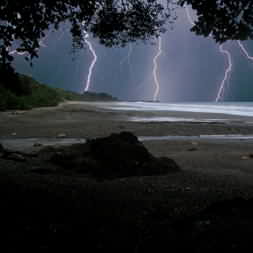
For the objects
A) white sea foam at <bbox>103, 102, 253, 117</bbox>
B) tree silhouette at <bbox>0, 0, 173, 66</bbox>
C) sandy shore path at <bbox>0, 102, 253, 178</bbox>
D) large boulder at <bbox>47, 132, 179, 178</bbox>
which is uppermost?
tree silhouette at <bbox>0, 0, 173, 66</bbox>

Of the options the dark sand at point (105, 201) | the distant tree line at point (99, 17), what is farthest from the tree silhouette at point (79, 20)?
the dark sand at point (105, 201)

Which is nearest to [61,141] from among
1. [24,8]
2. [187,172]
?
[187,172]

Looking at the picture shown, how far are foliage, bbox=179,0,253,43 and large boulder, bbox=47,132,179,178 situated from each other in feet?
4.37

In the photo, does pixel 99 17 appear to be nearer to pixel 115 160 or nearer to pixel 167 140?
pixel 115 160

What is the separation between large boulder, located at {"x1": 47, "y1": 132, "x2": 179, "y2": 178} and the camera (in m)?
3.48

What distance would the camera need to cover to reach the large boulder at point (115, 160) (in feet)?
11.4

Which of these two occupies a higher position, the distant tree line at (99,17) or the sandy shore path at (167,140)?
the distant tree line at (99,17)

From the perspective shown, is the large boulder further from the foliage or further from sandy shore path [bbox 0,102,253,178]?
the foliage

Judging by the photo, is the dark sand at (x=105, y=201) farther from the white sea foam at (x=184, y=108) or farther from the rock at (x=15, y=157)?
the white sea foam at (x=184, y=108)

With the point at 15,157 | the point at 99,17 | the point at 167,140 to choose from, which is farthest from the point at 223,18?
the point at 167,140

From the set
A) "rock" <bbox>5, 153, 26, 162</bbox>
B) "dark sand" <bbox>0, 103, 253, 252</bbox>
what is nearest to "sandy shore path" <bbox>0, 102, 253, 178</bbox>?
"dark sand" <bbox>0, 103, 253, 252</bbox>

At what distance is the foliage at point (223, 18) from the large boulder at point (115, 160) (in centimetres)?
133

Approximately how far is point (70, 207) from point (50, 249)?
519 millimetres

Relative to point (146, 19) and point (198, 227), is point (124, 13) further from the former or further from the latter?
point (198, 227)
